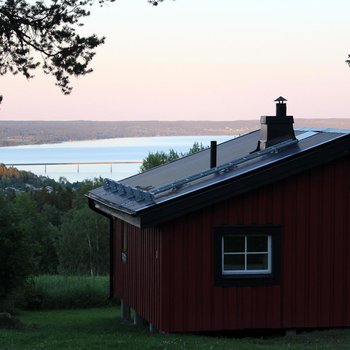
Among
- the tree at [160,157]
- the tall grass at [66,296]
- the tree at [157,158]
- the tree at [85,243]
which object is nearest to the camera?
the tall grass at [66,296]

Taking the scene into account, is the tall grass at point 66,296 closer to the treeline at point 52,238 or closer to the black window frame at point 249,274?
the treeline at point 52,238

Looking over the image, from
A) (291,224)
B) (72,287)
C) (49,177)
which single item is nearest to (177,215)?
(291,224)

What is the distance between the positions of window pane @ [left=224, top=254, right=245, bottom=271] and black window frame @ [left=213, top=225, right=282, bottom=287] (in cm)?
17

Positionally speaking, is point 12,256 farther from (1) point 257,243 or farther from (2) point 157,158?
(2) point 157,158

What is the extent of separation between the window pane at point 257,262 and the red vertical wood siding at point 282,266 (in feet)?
1.11

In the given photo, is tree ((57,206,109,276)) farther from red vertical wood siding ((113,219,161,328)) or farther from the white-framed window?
the white-framed window

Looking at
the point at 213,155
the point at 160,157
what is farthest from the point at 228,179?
the point at 160,157

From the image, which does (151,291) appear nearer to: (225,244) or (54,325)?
(225,244)

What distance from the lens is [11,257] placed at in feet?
78.7

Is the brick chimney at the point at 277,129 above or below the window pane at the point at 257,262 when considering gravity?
above

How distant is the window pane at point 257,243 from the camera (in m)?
17.2

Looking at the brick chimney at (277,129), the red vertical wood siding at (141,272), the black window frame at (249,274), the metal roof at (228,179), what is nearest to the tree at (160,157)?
the red vertical wood siding at (141,272)

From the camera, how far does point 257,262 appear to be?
17.3m

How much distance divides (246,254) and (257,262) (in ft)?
0.98
